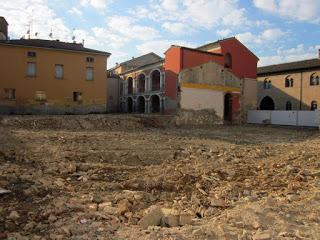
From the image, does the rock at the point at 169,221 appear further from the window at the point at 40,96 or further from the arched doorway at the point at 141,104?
the arched doorway at the point at 141,104

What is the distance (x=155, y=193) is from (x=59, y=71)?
30276 mm

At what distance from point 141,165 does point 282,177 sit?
4.59 m

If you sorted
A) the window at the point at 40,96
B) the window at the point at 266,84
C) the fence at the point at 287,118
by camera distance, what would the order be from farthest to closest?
the window at the point at 266,84, the fence at the point at 287,118, the window at the point at 40,96

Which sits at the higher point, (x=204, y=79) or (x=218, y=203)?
(x=204, y=79)

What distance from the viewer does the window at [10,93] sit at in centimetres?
3456

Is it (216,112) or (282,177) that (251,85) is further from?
(282,177)

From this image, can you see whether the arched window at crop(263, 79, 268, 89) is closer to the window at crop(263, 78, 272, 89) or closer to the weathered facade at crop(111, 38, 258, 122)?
the window at crop(263, 78, 272, 89)

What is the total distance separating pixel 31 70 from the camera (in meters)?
35.5

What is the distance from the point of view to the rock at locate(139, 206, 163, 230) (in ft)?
20.4

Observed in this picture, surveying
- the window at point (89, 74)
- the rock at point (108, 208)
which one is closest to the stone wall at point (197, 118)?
the window at point (89, 74)

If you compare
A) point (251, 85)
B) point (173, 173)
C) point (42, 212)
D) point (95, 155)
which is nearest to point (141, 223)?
point (42, 212)

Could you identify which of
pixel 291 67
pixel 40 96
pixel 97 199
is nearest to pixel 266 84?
pixel 291 67

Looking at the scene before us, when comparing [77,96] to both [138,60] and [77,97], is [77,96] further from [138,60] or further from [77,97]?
[138,60]

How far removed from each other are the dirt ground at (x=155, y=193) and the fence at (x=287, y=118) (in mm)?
22114
